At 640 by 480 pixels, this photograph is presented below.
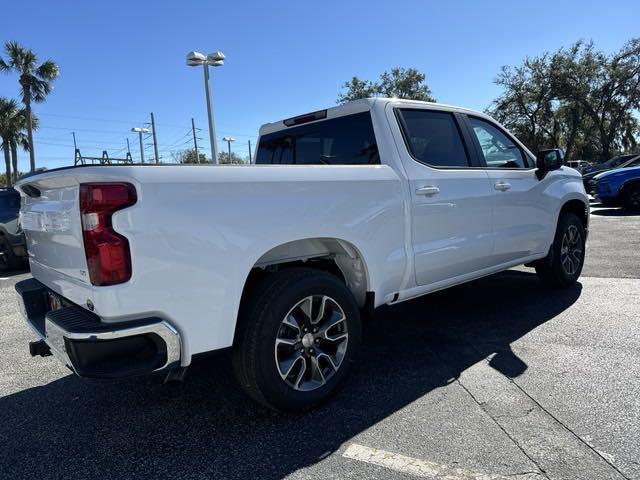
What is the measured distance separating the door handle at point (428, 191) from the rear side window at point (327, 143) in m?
0.36

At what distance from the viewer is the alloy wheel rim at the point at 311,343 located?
281cm

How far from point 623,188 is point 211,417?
13478 millimetres

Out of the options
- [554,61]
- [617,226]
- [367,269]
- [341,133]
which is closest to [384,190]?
[367,269]

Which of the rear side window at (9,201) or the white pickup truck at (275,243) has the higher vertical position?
the rear side window at (9,201)

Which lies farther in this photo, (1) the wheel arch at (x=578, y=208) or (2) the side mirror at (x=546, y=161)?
(1) the wheel arch at (x=578, y=208)

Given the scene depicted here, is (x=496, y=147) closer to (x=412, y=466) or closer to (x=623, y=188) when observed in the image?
(x=412, y=466)

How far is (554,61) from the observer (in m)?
31.7

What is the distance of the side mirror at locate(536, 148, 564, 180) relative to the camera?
4.81 m

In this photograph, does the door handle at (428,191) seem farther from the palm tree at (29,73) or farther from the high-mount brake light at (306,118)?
the palm tree at (29,73)

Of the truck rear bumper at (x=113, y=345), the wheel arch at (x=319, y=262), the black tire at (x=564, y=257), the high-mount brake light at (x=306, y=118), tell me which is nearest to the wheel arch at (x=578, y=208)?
the black tire at (x=564, y=257)

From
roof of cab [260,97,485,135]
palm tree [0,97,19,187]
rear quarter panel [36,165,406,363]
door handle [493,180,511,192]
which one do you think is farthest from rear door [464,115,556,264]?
palm tree [0,97,19,187]

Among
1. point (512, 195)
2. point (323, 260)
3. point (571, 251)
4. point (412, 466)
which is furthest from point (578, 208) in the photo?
point (412, 466)

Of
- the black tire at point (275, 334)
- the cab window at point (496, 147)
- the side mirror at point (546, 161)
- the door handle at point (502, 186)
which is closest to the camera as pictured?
the black tire at point (275, 334)

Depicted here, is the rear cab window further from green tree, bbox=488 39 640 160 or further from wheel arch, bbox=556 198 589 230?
green tree, bbox=488 39 640 160
